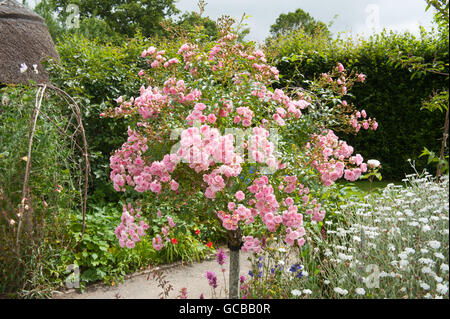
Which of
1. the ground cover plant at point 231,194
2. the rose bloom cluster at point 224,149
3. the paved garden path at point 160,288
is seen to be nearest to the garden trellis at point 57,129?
the ground cover plant at point 231,194

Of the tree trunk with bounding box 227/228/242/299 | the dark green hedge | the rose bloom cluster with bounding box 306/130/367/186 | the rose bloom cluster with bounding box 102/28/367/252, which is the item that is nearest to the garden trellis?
the rose bloom cluster with bounding box 102/28/367/252

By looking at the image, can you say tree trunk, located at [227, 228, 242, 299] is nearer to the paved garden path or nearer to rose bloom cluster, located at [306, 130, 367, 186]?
the paved garden path

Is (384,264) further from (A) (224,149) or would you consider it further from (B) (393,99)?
(B) (393,99)

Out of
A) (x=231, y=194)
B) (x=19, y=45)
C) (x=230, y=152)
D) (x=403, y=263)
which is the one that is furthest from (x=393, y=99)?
(x=19, y=45)

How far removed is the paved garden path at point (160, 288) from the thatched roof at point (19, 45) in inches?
112

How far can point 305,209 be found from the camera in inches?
103

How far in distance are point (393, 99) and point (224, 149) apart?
17.8ft

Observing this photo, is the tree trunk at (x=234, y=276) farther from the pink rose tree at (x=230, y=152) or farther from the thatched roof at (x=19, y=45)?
the thatched roof at (x=19, y=45)

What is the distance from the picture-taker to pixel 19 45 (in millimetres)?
4801

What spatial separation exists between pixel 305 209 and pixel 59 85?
3.37 m

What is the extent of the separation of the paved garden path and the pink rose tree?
2.33 ft

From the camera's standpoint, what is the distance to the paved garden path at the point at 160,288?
10.1 feet
